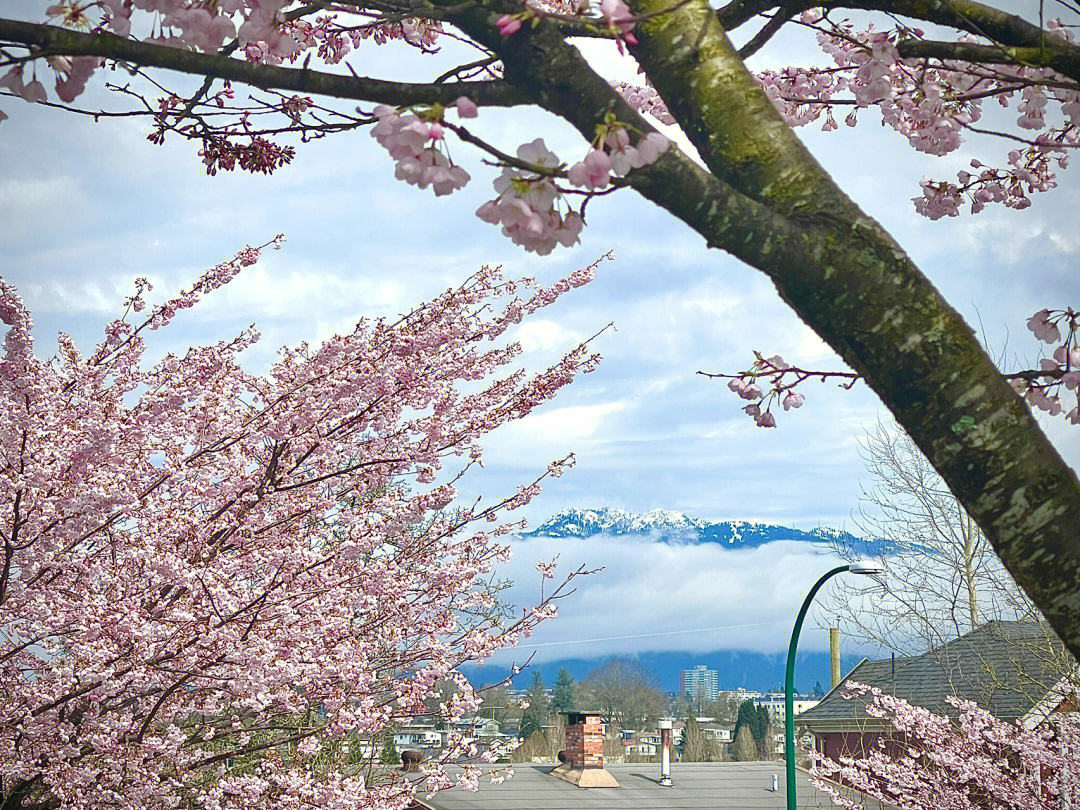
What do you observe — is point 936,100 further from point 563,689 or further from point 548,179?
point 563,689

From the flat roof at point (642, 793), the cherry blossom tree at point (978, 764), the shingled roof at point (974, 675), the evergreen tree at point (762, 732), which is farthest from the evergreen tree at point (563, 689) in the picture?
the cherry blossom tree at point (978, 764)

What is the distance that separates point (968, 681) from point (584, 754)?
839cm

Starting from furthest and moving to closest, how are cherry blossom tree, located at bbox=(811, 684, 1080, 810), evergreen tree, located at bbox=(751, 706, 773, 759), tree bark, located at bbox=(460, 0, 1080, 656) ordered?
evergreen tree, located at bbox=(751, 706, 773, 759) → cherry blossom tree, located at bbox=(811, 684, 1080, 810) → tree bark, located at bbox=(460, 0, 1080, 656)

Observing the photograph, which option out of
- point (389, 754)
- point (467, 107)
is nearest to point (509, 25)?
point (467, 107)

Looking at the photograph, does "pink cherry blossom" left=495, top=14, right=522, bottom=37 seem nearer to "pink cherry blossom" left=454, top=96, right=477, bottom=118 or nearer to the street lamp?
"pink cherry blossom" left=454, top=96, right=477, bottom=118

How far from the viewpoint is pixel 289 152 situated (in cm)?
394

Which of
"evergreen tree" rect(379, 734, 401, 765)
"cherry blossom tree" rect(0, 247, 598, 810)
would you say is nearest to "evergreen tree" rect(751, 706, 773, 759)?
"evergreen tree" rect(379, 734, 401, 765)

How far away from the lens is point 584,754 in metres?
19.2

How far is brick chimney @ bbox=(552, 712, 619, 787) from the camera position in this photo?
61.5 feet

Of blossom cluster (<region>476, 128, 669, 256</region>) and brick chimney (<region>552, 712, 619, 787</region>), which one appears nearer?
blossom cluster (<region>476, 128, 669, 256</region>)

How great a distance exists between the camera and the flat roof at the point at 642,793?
55.6 feet

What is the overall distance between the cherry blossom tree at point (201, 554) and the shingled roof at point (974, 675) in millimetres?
12016

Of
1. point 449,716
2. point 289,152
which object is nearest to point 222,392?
point 289,152

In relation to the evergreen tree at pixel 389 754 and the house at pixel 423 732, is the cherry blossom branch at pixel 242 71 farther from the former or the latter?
the evergreen tree at pixel 389 754
